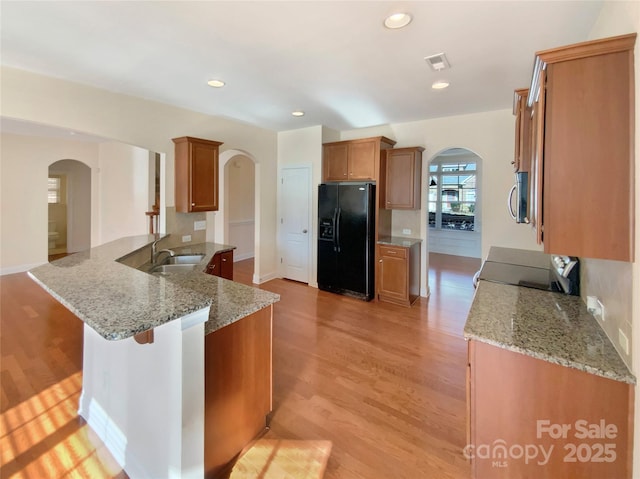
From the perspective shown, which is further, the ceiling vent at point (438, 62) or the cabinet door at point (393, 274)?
the cabinet door at point (393, 274)

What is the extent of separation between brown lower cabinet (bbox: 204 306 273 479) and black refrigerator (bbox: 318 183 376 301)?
2.70 metres

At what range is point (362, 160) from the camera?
4430mm

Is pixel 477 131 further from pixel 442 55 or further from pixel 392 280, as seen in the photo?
pixel 392 280

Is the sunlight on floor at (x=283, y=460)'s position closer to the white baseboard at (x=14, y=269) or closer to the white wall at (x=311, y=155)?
→ the white wall at (x=311, y=155)

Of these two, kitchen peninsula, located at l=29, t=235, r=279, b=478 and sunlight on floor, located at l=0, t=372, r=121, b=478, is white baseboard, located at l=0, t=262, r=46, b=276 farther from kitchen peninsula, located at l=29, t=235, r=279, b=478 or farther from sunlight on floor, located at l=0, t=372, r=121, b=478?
kitchen peninsula, located at l=29, t=235, r=279, b=478

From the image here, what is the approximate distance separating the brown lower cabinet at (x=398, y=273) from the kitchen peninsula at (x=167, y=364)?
8.88ft

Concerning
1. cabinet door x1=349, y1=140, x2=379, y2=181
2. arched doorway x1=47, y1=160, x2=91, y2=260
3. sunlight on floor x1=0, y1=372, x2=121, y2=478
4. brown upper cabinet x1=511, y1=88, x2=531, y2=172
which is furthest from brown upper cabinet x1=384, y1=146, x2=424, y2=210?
arched doorway x1=47, y1=160, x2=91, y2=260

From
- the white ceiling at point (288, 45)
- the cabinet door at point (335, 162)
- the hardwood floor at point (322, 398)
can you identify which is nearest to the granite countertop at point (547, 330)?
the hardwood floor at point (322, 398)

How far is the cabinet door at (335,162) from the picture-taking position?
459 centimetres

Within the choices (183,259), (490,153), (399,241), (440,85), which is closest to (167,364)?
(183,259)

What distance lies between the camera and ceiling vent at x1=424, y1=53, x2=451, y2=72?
2.39 m

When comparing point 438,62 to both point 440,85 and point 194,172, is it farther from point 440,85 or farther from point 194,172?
point 194,172

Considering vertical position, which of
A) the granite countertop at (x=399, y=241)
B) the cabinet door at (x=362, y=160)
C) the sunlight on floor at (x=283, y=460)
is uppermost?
the cabinet door at (x=362, y=160)

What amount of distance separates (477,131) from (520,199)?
8.16 ft
